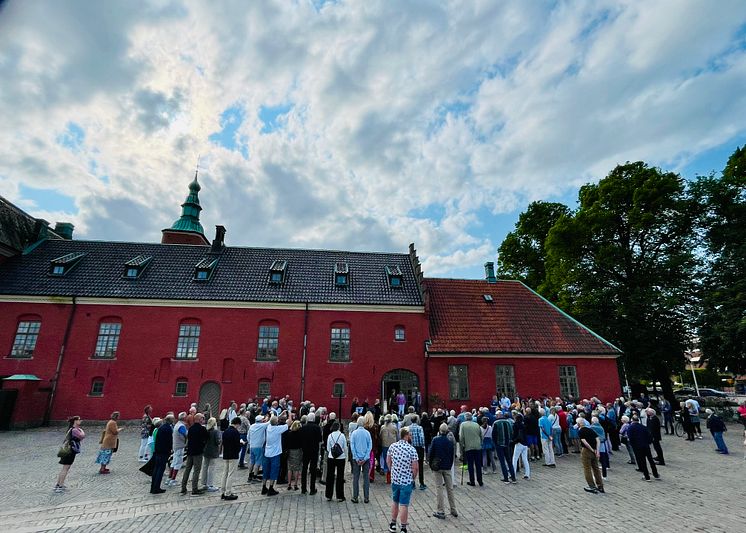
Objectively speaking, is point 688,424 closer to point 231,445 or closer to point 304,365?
point 231,445

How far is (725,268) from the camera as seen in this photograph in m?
22.2

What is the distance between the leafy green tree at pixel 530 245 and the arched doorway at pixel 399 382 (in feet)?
56.0

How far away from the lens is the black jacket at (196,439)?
9.04 metres

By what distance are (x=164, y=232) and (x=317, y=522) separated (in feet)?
116

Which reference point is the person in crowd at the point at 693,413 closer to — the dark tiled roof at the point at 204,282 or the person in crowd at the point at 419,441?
the person in crowd at the point at 419,441

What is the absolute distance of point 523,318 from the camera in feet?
82.2

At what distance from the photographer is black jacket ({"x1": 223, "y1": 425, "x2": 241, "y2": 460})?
30.2 feet

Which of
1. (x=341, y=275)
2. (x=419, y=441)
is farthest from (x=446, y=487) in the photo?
(x=341, y=275)

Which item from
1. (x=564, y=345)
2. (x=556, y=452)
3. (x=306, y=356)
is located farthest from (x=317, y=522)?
(x=564, y=345)

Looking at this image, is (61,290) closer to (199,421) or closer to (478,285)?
(199,421)

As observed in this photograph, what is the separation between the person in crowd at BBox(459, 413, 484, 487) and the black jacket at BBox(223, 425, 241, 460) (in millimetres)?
5940

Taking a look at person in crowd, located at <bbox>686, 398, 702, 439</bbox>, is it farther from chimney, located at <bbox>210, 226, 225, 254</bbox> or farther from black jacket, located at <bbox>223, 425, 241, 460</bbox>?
chimney, located at <bbox>210, 226, 225, 254</bbox>

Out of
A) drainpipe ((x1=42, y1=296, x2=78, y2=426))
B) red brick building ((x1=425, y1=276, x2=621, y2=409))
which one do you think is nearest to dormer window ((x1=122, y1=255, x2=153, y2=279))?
drainpipe ((x1=42, y1=296, x2=78, y2=426))

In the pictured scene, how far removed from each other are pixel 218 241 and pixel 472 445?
23120 mm
